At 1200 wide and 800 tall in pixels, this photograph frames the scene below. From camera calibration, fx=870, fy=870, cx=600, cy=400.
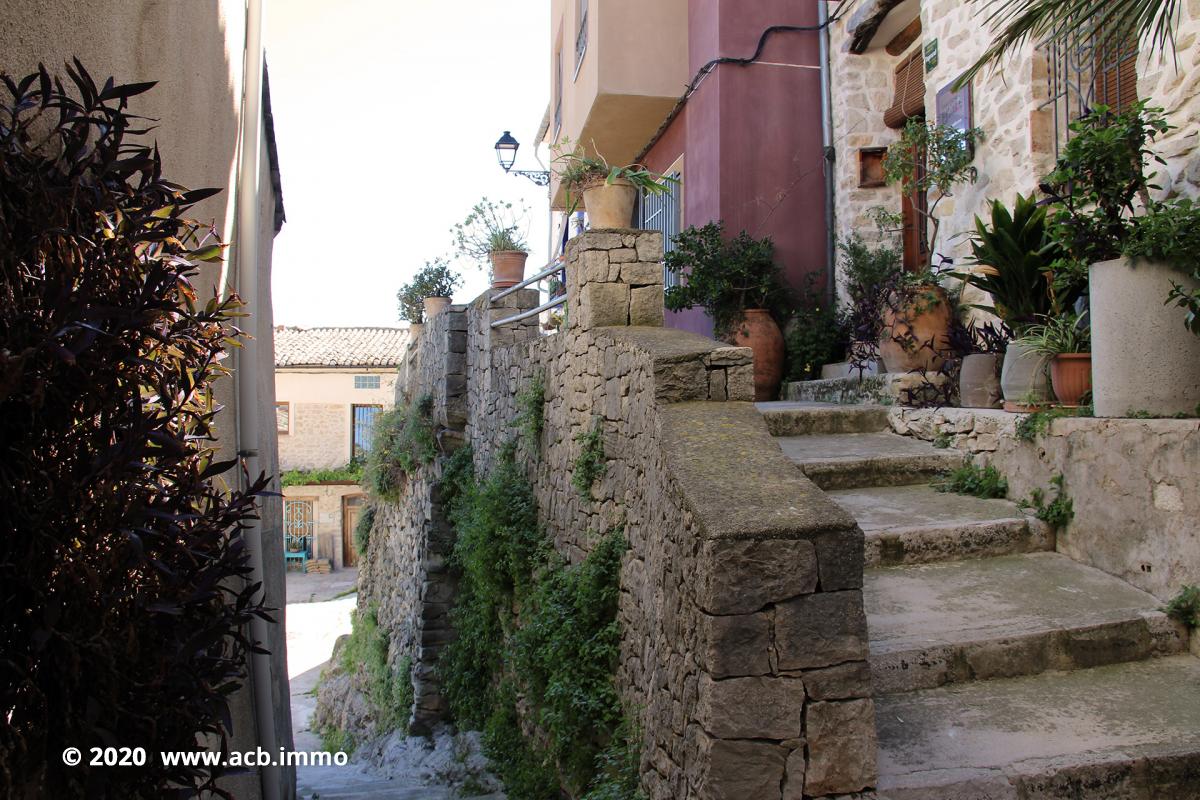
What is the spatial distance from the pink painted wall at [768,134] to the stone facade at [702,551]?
3303 millimetres

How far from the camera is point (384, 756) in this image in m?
8.41

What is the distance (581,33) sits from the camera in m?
10.7

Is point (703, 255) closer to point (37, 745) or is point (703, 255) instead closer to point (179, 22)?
point (179, 22)

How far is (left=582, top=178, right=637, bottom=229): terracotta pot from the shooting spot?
5.33 metres

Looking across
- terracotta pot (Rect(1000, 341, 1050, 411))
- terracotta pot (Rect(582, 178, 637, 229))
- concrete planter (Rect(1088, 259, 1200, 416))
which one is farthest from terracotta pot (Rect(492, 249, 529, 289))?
concrete planter (Rect(1088, 259, 1200, 416))

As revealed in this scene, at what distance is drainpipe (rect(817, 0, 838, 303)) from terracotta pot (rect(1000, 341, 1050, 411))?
11.8ft

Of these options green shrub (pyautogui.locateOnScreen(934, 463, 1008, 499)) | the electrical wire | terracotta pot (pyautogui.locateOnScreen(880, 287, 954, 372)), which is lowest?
green shrub (pyautogui.locateOnScreen(934, 463, 1008, 499))

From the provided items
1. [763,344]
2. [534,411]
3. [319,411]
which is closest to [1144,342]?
[534,411]

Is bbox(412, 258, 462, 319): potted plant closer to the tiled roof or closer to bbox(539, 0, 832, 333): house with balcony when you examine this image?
bbox(539, 0, 832, 333): house with balcony

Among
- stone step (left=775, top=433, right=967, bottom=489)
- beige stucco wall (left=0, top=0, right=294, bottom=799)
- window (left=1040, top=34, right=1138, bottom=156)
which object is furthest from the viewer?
window (left=1040, top=34, right=1138, bottom=156)

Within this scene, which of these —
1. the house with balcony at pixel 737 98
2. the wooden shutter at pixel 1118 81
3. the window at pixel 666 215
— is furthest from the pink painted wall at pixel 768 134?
the wooden shutter at pixel 1118 81

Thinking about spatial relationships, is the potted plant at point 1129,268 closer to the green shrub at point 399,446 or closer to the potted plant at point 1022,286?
the potted plant at point 1022,286

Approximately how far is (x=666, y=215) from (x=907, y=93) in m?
3.16

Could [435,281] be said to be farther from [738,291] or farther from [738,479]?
[738,479]
